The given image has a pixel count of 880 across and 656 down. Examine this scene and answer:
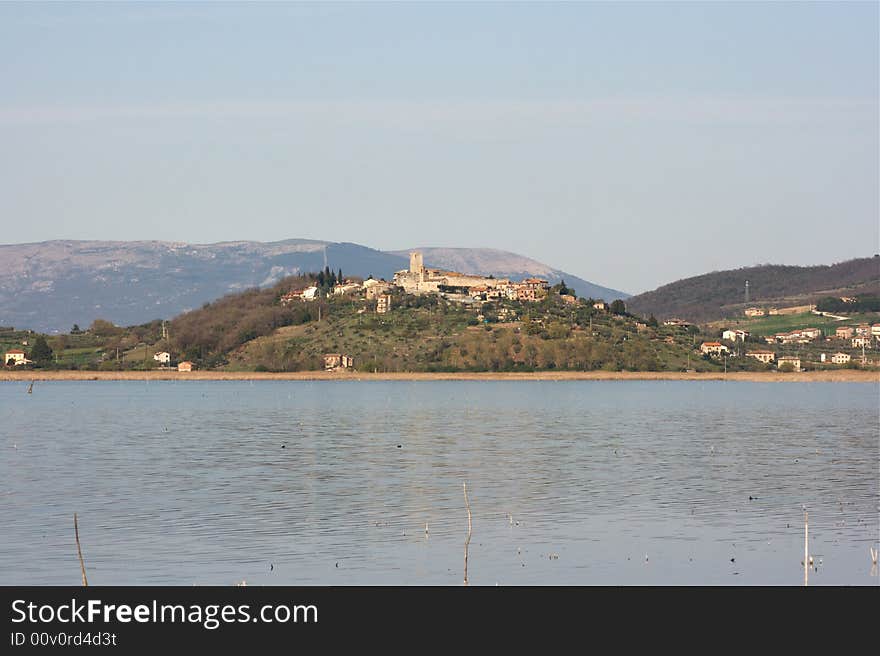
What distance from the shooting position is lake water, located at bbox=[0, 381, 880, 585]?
2662 cm

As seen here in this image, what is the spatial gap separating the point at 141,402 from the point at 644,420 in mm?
61404

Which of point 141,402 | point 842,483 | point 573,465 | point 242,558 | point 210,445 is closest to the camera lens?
point 242,558

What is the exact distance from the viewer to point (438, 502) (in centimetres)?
3866

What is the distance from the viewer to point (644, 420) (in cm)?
9206

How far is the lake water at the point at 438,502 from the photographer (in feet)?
87.4

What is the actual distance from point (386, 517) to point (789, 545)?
11.3 m

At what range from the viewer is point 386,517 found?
114ft

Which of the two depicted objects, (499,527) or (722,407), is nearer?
(499,527)

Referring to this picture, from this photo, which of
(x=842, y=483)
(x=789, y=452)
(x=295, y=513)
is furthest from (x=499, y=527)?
(x=789, y=452)
